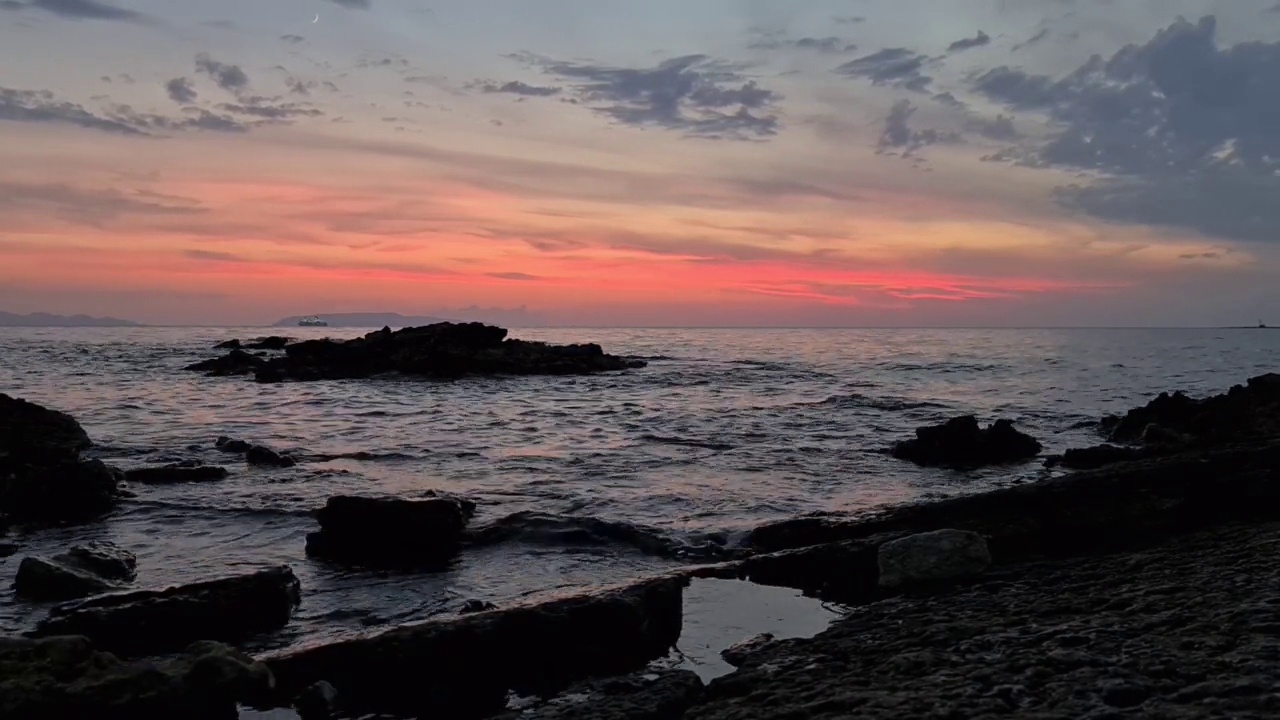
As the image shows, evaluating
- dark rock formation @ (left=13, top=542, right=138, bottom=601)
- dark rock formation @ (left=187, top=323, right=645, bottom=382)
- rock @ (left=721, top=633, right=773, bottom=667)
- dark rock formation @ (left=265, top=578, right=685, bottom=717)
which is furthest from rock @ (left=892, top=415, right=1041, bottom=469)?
dark rock formation @ (left=187, top=323, right=645, bottom=382)

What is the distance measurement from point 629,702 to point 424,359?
1862 inches

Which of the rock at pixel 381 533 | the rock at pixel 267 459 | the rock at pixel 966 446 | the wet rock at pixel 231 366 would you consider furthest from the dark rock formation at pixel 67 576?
the wet rock at pixel 231 366

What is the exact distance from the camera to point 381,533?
1100 centimetres

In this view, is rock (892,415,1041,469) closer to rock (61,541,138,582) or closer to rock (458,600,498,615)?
rock (458,600,498,615)

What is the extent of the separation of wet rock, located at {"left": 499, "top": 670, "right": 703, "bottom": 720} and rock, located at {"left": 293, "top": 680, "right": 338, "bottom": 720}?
1262 millimetres

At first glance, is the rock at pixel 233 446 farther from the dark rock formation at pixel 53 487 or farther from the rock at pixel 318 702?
the rock at pixel 318 702

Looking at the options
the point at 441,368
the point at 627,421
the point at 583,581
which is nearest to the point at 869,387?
the point at 627,421

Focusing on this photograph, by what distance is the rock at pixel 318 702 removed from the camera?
5918 millimetres

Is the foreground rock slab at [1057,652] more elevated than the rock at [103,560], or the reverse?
the foreground rock slab at [1057,652]

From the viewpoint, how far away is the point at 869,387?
43.7 meters

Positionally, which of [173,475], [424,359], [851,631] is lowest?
[173,475]

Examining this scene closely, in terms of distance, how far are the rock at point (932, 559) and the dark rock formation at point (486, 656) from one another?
211 centimetres

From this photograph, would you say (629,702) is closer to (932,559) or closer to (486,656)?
(486,656)

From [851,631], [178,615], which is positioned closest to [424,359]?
[178,615]
